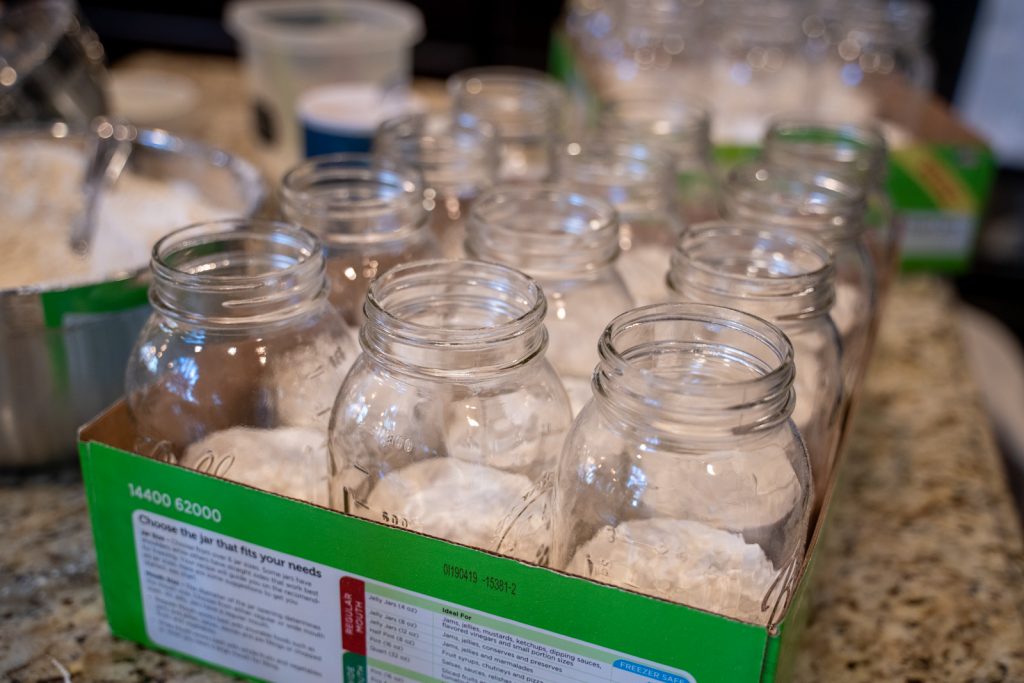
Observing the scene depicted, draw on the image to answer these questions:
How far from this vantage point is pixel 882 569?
2.68ft

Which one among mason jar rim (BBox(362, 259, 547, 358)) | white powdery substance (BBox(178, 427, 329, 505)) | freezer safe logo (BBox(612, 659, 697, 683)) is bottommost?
freezer safe logo (BBox(612, 659, 697, 683))

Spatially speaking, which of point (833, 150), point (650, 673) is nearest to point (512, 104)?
point (833, 150)

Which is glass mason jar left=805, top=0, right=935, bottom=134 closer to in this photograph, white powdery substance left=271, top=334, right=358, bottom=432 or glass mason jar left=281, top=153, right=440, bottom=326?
glass mason jar left=281, top=153, right=440, bottom=326

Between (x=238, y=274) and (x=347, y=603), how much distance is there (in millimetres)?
240

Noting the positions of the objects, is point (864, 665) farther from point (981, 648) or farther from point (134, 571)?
point (134, 571)

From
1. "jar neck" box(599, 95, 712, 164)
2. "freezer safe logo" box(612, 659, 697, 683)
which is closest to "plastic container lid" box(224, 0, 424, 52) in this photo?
"jar neck" box(599, 95, 712, 164)

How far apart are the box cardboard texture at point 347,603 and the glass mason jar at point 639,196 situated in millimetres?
290

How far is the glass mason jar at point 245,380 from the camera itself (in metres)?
0.61

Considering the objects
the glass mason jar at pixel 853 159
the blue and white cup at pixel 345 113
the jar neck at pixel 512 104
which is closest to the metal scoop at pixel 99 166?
the blue and white cup at pixel 345 113

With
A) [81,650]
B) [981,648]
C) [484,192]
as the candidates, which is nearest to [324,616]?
[81,650]

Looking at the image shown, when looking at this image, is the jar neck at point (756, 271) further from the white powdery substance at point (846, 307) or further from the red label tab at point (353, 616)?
the red label tab at point (353, 616)

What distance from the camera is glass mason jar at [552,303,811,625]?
515 mm

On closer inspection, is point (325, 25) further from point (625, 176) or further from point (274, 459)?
point (274, 459)

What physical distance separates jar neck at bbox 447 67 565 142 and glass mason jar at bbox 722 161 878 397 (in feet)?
0.65
